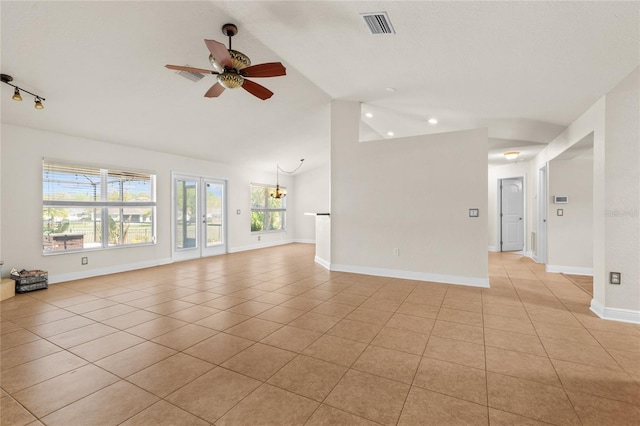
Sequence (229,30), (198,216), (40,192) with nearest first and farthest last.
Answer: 1. (229,30)
2. (40,192)
3. (198,216)

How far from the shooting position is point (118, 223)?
18.8ft

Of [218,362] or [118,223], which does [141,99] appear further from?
[218,362]

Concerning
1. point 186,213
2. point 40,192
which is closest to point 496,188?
point 186,213

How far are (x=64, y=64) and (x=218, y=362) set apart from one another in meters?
3.69

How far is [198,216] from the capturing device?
736 cm

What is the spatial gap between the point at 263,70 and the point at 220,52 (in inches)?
18.0

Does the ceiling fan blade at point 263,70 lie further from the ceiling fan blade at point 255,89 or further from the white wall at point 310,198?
the white wall at point 310,198

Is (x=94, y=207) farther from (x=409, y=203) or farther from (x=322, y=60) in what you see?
(x=409, y=203)

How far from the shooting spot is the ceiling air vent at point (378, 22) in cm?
271

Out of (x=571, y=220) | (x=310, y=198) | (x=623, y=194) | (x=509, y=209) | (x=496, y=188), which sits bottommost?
(x=571, y=220)

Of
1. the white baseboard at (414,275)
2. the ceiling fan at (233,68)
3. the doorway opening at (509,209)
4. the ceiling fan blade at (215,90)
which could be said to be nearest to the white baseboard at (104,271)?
the white baseboard at (414,275)

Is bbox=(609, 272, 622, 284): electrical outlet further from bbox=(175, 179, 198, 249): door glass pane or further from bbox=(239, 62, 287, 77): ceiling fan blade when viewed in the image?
bbox=(175, 179, 198, 249): door glass pane

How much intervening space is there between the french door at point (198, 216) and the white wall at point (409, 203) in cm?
376

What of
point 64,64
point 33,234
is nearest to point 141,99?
point 64,64
